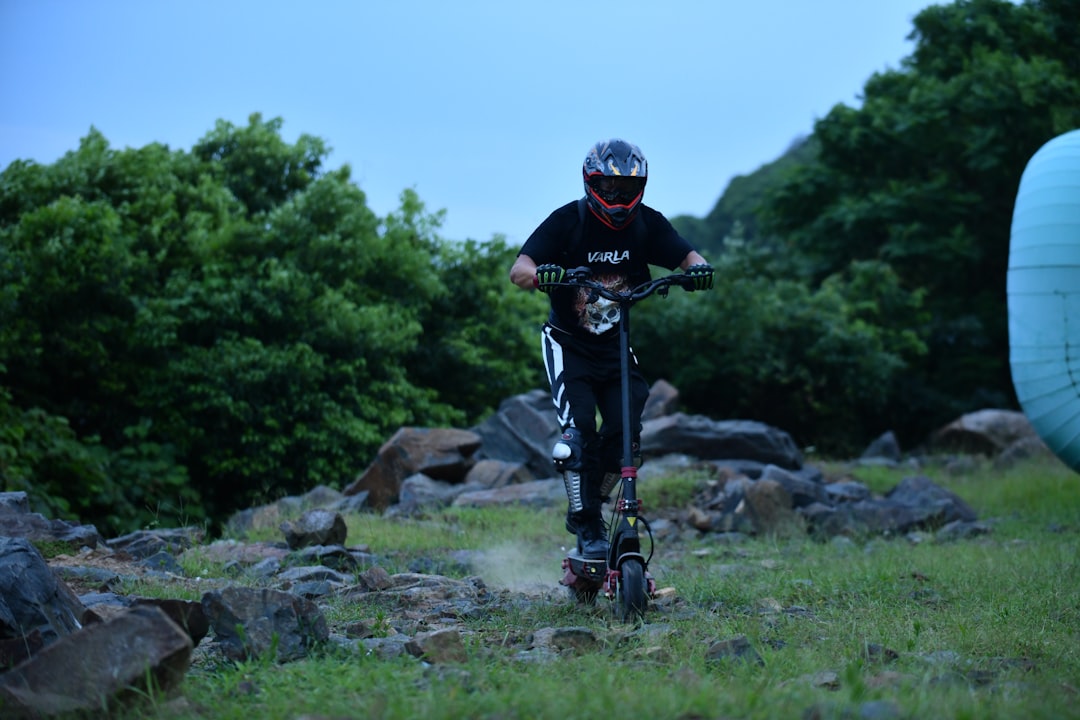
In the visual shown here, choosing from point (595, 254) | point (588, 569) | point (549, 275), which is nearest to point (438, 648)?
point (588, 569)

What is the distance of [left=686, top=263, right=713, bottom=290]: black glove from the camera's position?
5.57 meters

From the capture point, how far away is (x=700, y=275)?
5.59 meters

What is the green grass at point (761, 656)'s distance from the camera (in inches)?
133

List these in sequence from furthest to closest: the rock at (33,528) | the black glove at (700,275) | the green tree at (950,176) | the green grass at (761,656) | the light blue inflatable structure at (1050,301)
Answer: the green tree at (950,176) → the light blue inflatable structure at (1050,301) → the rock at (33,528) → the black glove at (700,275) → the green grass at (761,656)

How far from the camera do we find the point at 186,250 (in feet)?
54.7

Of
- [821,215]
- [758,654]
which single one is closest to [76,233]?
[758,654]

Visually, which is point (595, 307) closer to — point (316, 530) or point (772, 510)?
point (316, 530)

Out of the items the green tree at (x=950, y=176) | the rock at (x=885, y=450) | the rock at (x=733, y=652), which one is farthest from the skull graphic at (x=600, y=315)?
the green tree at (x=950, y=176)

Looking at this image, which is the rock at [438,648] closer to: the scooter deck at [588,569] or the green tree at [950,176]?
the scooter deck at [588,569]

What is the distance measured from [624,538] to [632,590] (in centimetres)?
26

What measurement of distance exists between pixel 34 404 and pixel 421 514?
19.8 ft

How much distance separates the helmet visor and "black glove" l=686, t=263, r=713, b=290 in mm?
508

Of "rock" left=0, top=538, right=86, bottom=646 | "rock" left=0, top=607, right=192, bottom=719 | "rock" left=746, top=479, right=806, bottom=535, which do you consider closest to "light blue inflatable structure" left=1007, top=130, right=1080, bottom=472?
"rock" left=746, top=479, right=806, bottom=535

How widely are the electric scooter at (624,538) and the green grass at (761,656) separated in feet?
0.48
